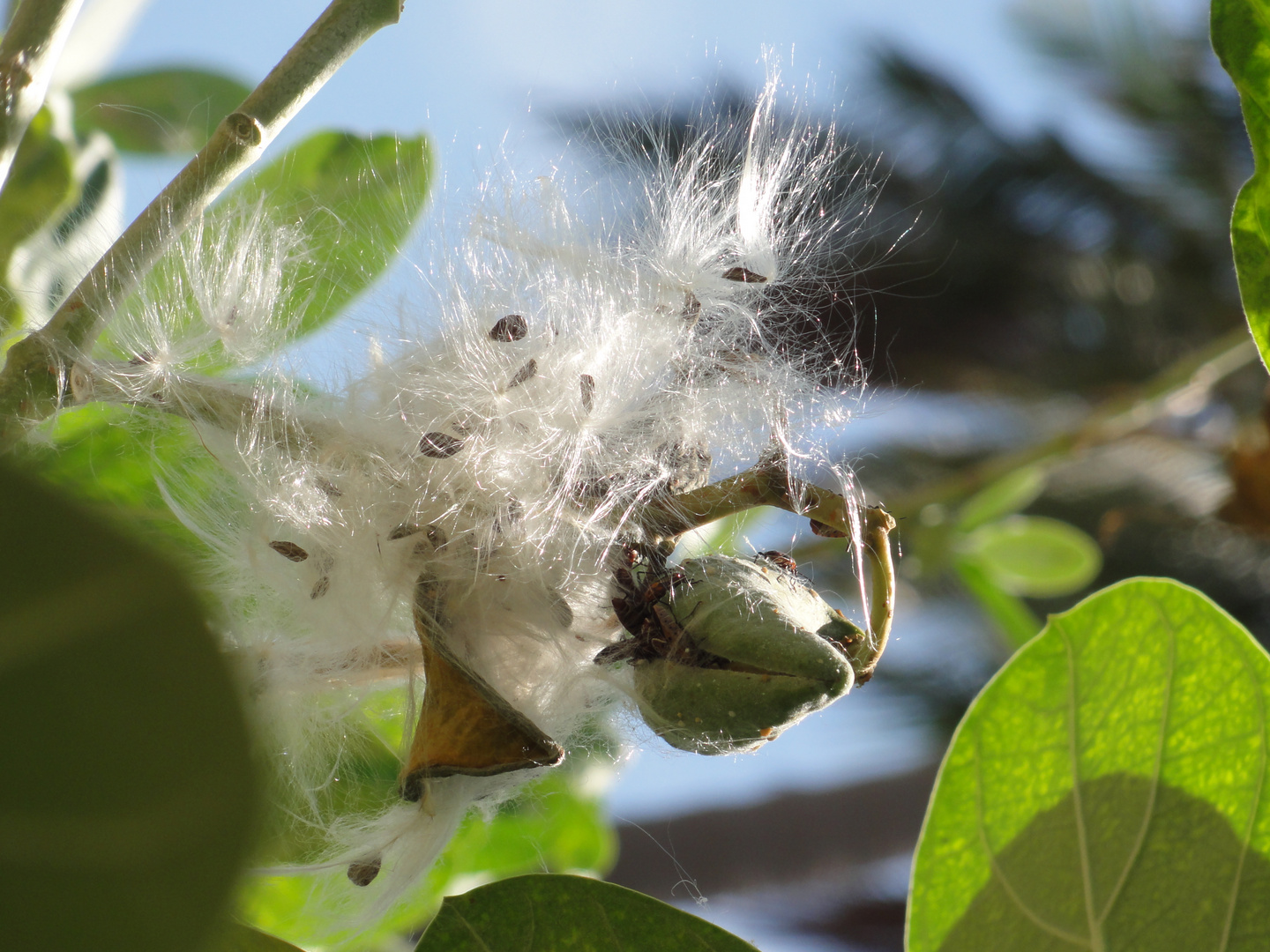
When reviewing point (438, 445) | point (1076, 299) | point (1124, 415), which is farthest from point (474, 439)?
point (1076, 299)

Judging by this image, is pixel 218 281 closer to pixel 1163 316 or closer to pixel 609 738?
pixel 609 738

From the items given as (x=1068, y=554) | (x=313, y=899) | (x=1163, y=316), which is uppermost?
(x=313, y=899)

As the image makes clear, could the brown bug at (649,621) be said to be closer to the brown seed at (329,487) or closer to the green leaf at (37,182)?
the brown seed at (329,487)

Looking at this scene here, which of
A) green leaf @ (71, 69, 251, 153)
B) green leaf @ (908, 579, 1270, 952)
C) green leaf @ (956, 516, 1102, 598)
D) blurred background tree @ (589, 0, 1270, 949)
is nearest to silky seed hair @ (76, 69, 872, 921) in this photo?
green leaf @ (908, 579, 1270, 952)

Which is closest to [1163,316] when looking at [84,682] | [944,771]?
[944,771]

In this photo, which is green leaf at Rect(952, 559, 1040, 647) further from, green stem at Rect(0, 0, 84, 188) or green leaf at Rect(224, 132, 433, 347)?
green stem at Rect(0, 0, 84, 188)

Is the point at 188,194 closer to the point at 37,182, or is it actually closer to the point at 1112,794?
the point at 37,182
